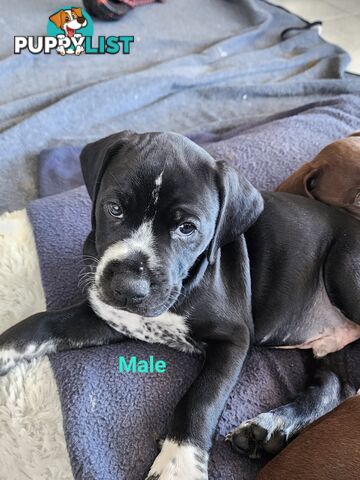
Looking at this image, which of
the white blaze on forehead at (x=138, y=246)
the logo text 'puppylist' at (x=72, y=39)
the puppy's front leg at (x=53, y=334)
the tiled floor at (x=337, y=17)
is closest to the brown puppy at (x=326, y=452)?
the white blaze on forehead at (x=138, y=246)

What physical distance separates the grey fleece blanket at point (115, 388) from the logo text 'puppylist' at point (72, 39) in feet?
6.39

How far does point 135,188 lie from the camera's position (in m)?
1.89

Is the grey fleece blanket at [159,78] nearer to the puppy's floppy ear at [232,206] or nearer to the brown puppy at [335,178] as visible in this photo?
the brown puppy at [335,178]

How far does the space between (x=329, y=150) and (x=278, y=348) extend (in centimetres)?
97

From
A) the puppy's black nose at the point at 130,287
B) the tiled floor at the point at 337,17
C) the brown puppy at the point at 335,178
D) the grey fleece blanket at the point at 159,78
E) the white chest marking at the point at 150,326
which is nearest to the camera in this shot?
the puppy's black nose at the point at 130,287

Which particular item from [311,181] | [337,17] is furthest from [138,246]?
[337,17]

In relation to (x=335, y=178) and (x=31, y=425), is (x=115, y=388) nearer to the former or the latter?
(x=31, y=425)

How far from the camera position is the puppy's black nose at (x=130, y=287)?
6.09 feet

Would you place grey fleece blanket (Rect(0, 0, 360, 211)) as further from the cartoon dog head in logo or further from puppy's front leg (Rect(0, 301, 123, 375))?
puppy's front leg (Rect(0, 301, 123, 375))

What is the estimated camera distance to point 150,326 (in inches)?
89.0

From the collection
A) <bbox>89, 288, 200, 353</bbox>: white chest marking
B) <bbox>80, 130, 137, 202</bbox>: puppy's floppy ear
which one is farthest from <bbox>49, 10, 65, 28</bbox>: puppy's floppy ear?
<bbox>89, 288, 200, 353</bbox>: white chest marking

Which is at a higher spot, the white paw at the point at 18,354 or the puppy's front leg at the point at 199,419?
the puppy's front leg at the point at 199,419

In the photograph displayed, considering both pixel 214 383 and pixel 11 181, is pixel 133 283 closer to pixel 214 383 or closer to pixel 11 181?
pixel 214 383

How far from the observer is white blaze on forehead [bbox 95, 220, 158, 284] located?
1.90 m
